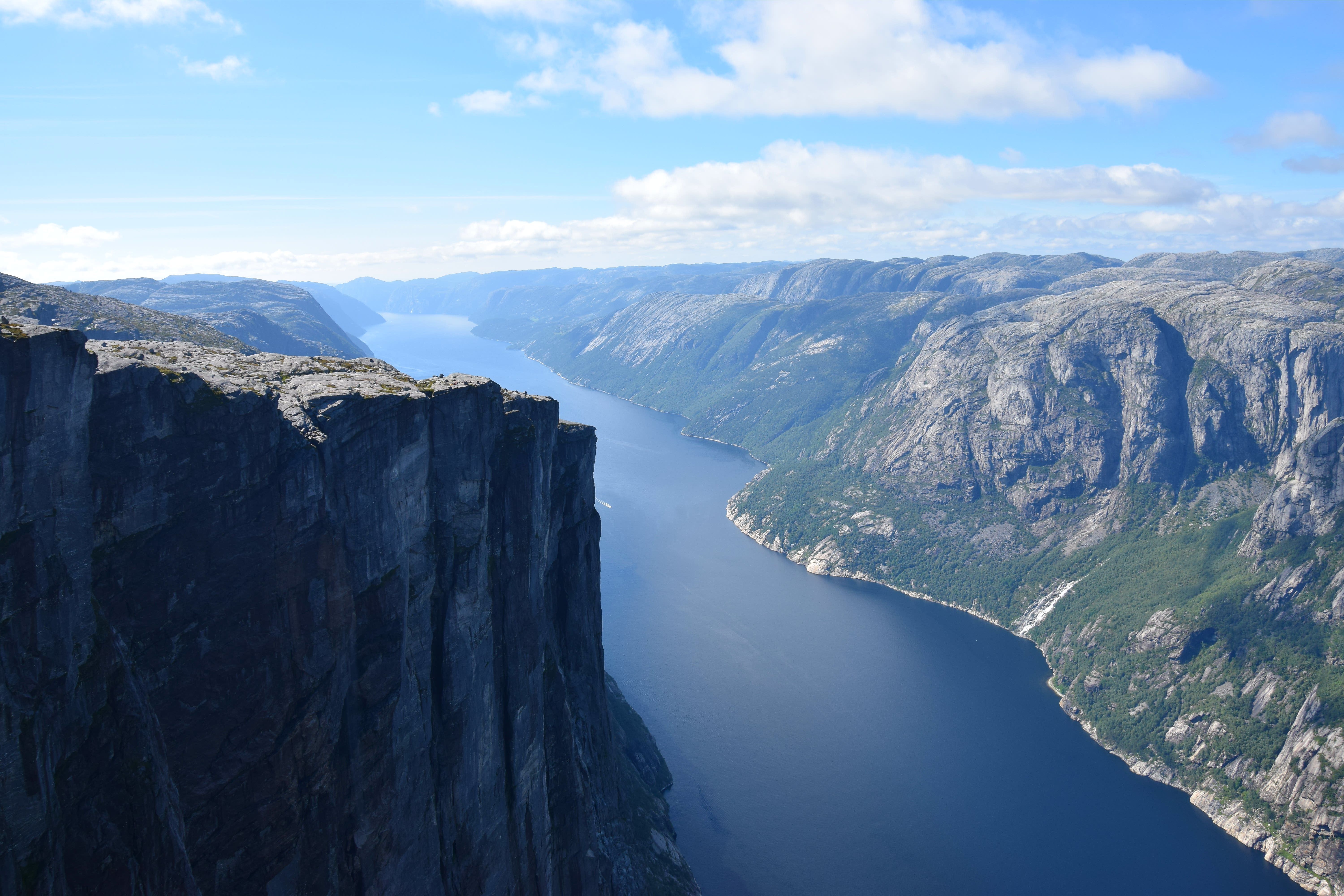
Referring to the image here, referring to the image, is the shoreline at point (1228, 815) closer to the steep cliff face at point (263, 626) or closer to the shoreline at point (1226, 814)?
the shoreline at point (1226, 814)

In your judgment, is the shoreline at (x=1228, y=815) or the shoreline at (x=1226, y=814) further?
the shoreline at (x=1226, y=814)

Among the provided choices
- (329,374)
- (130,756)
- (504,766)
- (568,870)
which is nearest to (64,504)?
(130,756)

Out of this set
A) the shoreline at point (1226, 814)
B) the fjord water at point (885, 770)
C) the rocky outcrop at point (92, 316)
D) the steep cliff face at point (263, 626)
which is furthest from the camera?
the shoreline at point (1226, 814)

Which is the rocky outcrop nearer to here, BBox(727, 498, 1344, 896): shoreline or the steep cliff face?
the steep cliff face

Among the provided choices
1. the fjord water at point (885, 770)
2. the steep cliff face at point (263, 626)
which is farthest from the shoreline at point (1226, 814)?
the steep cliff face at point (263, 626)

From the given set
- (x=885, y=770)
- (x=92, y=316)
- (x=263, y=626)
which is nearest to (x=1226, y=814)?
(x=885, y=770)

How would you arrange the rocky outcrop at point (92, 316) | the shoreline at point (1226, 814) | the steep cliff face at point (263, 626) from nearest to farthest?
the steep cliff face at point (263, 626) → the rocky outcrop at point (92, 316) → the shoreline at point (1226, 814)

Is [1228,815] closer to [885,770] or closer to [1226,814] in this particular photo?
[1226,814]
